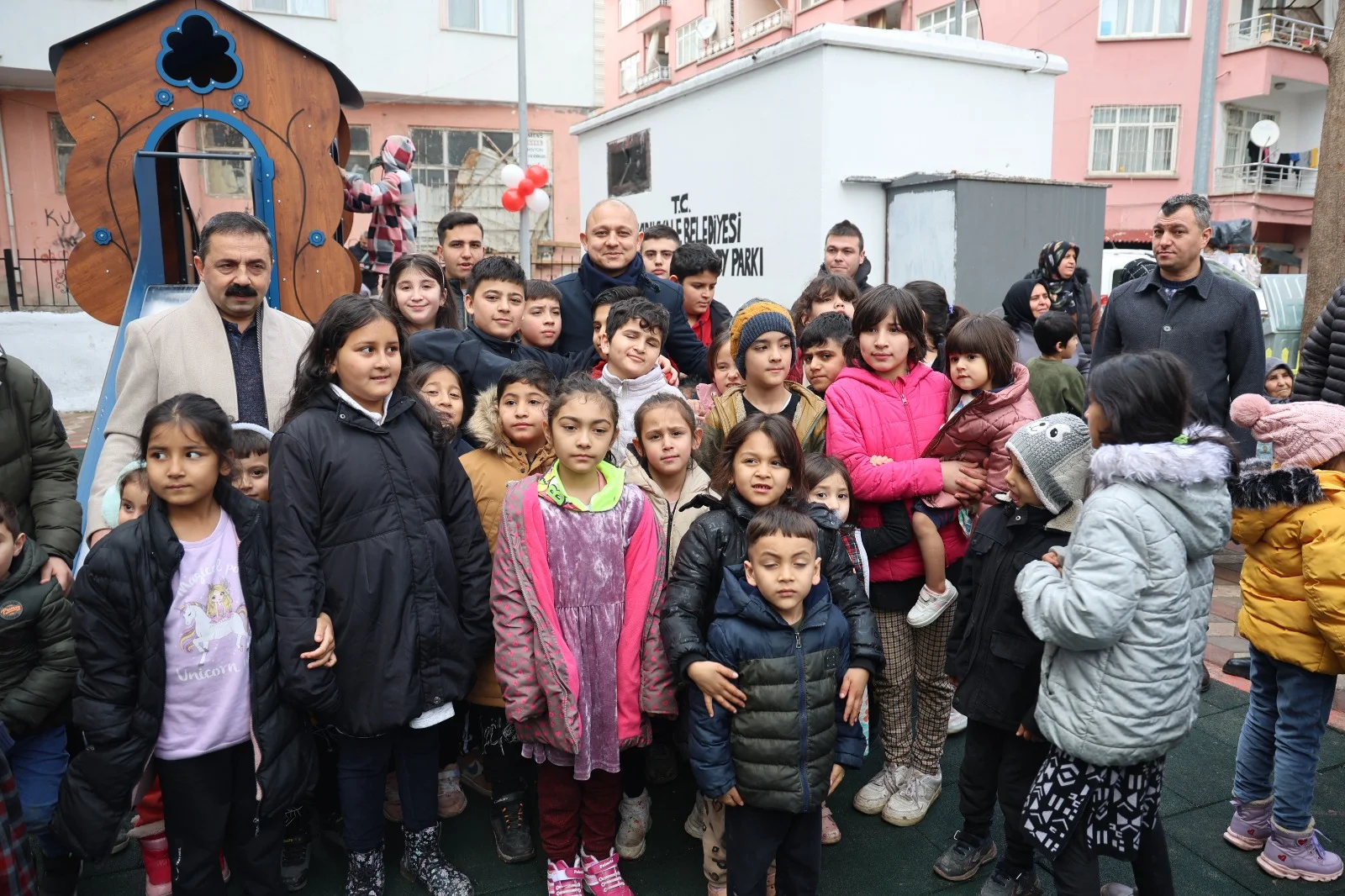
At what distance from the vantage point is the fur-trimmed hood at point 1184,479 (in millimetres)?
2279

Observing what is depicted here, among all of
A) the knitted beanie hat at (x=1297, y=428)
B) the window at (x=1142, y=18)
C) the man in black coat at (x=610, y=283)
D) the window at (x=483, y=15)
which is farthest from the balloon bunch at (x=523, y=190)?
the window at (x=1142, y=18)

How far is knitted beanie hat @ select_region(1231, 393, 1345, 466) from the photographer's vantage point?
109 inches

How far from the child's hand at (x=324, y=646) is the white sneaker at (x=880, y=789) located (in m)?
1.95

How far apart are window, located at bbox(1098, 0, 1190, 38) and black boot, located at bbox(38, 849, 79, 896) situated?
26202mm

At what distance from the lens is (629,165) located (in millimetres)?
10445

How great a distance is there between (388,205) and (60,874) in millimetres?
4529

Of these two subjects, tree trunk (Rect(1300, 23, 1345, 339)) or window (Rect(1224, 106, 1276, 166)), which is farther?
window (Rect(1224, 106, 1276, 166))

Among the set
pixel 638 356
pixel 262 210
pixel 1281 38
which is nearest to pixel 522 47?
pixel 262 210

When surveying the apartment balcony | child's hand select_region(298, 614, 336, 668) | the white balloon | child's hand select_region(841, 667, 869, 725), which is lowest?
child's hand select_region(841, 667, 869, 725)

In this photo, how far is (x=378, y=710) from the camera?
2600mm

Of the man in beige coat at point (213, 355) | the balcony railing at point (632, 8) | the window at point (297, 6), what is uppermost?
the balcony railing at point (632, 8)

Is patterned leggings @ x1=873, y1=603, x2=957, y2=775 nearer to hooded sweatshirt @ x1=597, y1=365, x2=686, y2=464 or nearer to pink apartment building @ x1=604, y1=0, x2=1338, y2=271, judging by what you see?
hooded sweatshirt @ x1=597, y1=365, x2=686, y2=464

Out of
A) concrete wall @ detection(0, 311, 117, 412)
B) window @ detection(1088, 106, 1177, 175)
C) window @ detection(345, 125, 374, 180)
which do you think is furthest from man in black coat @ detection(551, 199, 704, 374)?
window @ detection(1088, 106, 1177, 175)

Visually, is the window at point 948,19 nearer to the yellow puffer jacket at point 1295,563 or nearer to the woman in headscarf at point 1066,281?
the woman in headscarf at point 1066,281
